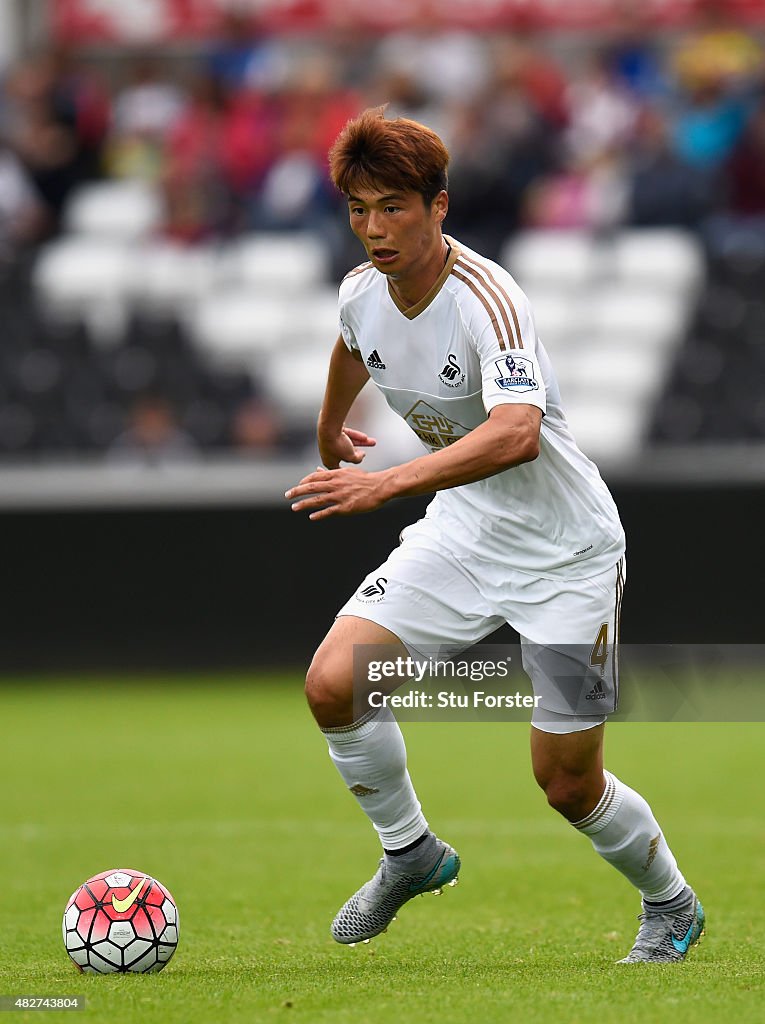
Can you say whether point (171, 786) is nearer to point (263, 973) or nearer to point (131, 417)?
Result: point (263, 973)

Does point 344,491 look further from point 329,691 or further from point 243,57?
point 243,57

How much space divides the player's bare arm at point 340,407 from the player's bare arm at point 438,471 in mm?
1020

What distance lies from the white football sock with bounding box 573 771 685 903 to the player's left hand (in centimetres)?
141

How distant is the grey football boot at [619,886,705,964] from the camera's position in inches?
221

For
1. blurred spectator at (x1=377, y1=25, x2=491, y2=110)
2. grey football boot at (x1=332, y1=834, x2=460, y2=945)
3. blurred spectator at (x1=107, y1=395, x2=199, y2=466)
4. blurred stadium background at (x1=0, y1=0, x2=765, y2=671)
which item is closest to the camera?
grey football boot at (x1=332, y1=834, x2=460, y2=945)

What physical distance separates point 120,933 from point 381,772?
1.01 metres

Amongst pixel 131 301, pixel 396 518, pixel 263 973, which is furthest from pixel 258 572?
pixel 263 973

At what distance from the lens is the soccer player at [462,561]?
5.28 meters

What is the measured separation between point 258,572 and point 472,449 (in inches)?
392

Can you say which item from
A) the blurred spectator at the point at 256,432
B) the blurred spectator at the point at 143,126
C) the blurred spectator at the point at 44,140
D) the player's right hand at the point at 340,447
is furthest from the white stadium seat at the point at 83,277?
the player's right hand at the point at 340,447

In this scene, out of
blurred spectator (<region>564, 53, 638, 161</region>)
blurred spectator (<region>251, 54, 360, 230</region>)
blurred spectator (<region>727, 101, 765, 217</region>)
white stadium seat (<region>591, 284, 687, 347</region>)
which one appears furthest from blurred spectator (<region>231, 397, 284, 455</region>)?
blurred spectator (<region>727, 101, 765, 217</region>)

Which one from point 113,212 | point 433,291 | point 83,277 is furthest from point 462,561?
point 113,212

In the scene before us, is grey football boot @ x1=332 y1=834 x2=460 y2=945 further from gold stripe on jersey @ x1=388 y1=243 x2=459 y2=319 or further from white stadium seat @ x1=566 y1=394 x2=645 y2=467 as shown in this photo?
white stadium seat @ x1=566 y1=394 x2=645 y2=467

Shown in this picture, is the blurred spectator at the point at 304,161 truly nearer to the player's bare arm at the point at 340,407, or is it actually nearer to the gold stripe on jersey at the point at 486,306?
the player's bare arm at the point at 340,407
